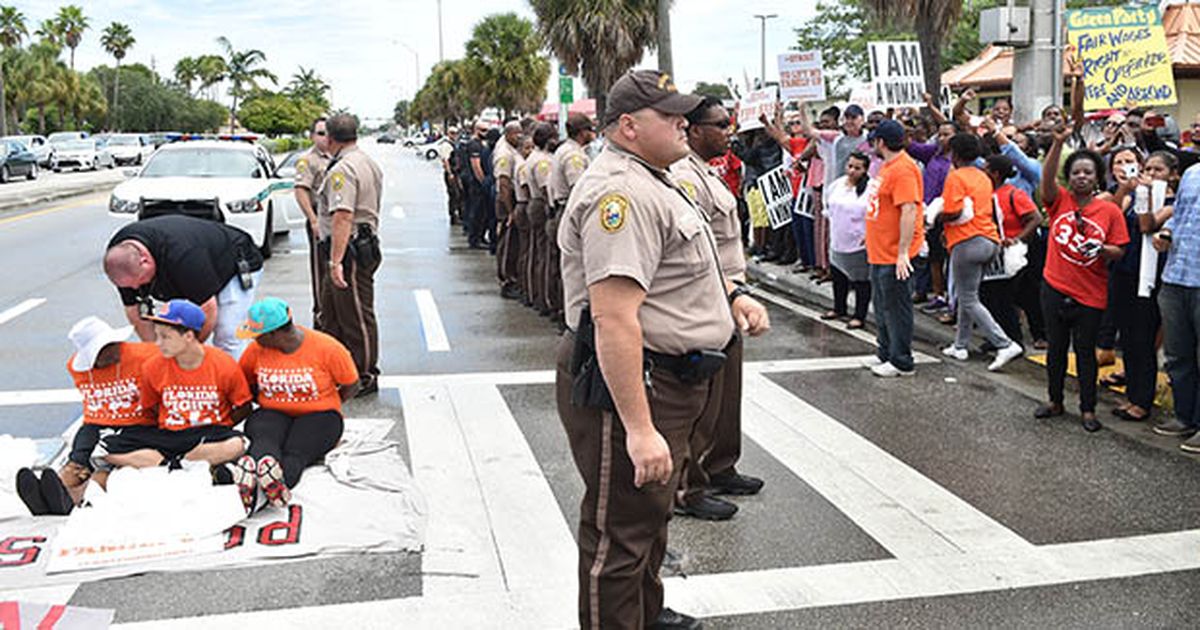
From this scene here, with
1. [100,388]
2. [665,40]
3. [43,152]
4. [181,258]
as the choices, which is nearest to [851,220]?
[181,258]

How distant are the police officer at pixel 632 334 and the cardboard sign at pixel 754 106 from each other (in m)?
8.80

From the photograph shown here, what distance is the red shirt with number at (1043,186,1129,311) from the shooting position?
6270 mm

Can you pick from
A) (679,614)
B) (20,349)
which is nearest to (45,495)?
(679,614)

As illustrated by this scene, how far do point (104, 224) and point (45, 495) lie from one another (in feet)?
52.8

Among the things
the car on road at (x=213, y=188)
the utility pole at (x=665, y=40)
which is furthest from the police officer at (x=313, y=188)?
the utility pole at (x=665, y=40)

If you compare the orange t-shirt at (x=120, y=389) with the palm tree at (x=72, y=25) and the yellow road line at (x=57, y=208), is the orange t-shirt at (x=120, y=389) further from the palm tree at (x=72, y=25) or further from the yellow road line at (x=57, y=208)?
the palm tree at (x=72, y=25)

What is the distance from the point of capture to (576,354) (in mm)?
3189

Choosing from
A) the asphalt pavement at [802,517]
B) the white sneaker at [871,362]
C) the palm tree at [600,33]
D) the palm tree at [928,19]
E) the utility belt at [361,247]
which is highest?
the palm tree at [600,33]

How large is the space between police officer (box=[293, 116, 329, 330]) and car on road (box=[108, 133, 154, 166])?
41.6 meters

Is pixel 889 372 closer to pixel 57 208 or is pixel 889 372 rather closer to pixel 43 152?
pixel 57 208

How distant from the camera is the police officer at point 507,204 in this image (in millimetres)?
11242

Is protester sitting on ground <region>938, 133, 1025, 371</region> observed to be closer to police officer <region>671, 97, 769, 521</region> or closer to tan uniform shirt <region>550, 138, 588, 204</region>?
tan uniform shirt <region>550, 138, 588, 204</region>

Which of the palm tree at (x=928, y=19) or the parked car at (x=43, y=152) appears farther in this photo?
the parked car at (x=43, y=152)

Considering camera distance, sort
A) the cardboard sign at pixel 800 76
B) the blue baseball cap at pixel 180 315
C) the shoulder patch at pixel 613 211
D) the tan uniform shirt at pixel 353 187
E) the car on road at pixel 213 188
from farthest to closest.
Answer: the car on road at pixel 213 188, the cardboard sign at pixel 800 76, the tan uniform shirt at pixel 353 187, the blue baseball cap at pixel 180 315, the shoulder patch at pixel 613 211
